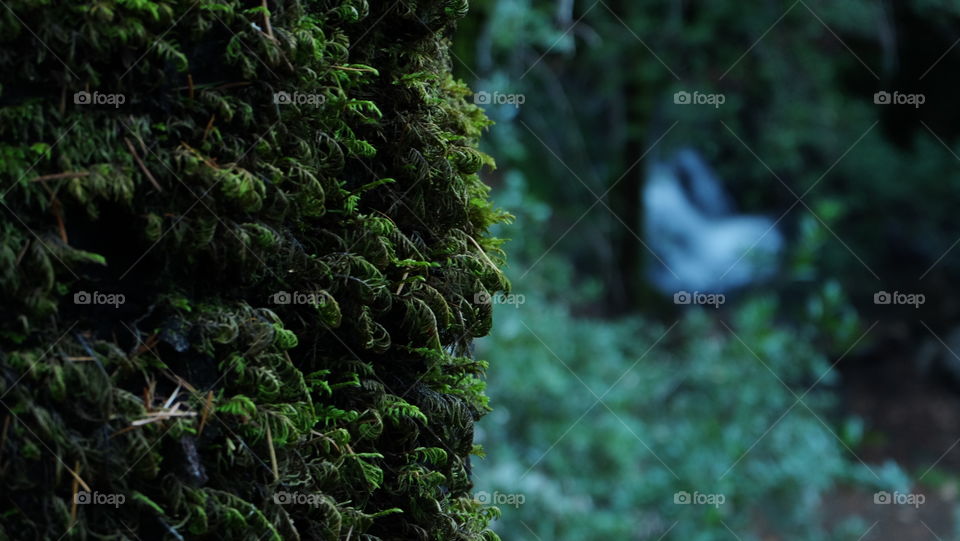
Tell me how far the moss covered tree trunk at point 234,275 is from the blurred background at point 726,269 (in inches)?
133

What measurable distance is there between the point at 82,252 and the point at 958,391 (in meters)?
10.3

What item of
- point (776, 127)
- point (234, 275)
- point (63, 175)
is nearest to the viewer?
point (63, 175)

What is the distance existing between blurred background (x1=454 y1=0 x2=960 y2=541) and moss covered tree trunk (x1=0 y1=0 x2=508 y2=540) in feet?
11.1

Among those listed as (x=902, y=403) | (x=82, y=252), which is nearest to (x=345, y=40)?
(x=82, y=252)

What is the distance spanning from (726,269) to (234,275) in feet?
32.1

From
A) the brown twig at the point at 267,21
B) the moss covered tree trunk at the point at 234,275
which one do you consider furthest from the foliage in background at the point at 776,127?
the brown twig at the point at 267,21

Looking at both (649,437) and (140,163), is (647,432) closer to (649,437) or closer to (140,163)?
(649,437)

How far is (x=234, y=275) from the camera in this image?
2.81ft

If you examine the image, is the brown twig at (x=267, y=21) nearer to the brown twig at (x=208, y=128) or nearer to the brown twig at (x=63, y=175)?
the brown twig at (x=208, y=128)

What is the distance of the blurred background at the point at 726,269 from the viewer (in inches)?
202

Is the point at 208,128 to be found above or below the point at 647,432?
below

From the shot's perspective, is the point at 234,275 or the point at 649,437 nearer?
the point at 234,275

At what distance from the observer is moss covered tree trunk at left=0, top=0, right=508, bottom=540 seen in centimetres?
74

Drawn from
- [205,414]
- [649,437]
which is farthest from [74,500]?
[649,437]
